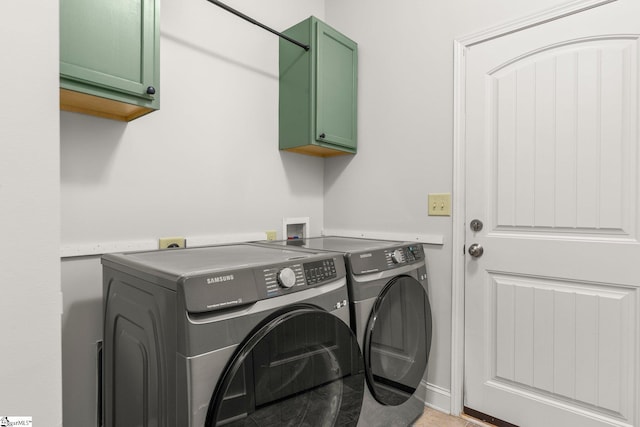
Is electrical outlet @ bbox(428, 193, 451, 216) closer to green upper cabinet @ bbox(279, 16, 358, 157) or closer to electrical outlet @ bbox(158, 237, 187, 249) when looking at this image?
green upper cabinet @ bbox(279, 16, 358, 157)

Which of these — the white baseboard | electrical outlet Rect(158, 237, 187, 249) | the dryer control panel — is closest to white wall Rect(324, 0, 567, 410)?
the white baseboard

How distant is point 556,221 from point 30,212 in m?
1.92

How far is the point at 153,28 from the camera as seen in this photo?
51.8 inches

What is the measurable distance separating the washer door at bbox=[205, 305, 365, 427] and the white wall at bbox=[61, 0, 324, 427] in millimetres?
902

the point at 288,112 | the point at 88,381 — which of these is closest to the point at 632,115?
the point at 288,112

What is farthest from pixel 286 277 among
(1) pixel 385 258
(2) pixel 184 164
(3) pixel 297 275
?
(2) pixel 184 164

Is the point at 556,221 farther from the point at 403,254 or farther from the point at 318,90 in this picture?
the point at 318,90

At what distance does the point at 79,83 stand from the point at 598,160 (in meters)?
2.09

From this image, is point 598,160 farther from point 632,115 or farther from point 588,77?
point 588,77

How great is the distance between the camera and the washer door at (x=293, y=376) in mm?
922

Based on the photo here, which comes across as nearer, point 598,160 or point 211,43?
point 598,160

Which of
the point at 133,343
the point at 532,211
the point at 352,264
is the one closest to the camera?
the point at 133,343

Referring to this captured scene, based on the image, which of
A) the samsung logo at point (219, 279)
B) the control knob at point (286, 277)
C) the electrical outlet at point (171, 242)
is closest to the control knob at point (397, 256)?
the control knob at point (286, 277)

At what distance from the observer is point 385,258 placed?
1.58 m
